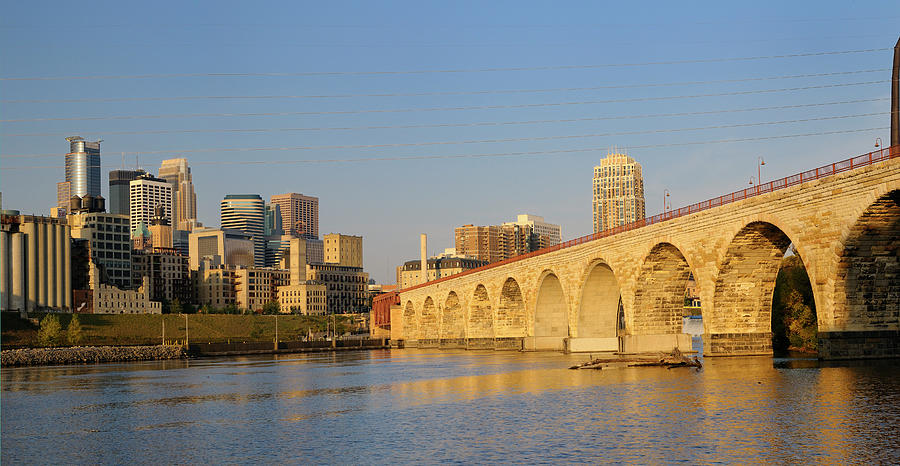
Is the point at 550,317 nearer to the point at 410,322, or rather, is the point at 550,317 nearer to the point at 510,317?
the point at 510,317

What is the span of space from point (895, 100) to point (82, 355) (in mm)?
94884

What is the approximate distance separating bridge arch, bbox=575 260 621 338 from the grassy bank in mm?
89866

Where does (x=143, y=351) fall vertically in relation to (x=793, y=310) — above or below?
below

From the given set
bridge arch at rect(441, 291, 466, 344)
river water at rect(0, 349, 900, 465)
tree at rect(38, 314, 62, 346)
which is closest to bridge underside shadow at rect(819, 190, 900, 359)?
river water at rect(0, 349, 900, 465)

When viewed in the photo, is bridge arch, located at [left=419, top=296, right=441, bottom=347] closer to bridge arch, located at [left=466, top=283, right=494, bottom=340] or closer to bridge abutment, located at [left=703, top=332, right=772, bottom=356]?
bridge arch, located at [left=466, top=283, right=494, bottom=340]

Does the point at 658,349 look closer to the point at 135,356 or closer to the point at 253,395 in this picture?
the point at 253,395

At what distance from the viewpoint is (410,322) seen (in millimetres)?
155750

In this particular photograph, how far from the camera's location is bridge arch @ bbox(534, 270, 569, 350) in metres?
93.1

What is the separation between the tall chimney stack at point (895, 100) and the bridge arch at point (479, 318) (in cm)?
6377

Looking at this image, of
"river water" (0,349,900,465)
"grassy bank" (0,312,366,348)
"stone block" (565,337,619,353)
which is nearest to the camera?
"river water" (0,349,900,465)

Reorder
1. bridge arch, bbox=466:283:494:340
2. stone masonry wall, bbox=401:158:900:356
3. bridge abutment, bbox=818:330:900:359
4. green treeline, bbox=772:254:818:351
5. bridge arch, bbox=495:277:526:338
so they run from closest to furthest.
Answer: stone masonry wall, bbox=401:158:900:356 → bridge abutment, bbox=818:330:900:359 → green treeline, bbox=772:254:818:351 → bridge arch, bbox=495:277:526:338 → bridge arch, bbox=466:283:494:340

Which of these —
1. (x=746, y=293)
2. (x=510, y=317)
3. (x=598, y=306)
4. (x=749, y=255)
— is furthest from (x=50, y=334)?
(x=749, y=255)

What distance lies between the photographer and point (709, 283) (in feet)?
195

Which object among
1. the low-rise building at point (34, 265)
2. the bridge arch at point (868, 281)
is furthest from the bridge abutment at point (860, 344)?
the low-rise building at point (34, 265)
